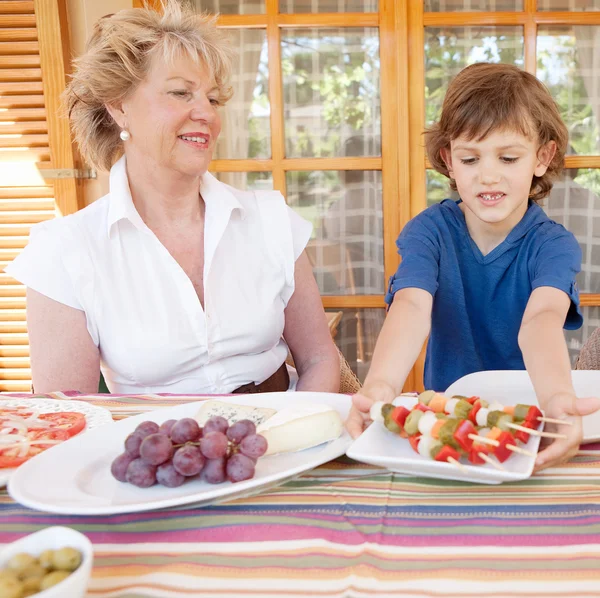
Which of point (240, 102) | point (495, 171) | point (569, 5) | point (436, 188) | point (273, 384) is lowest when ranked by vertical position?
point (273, 384)

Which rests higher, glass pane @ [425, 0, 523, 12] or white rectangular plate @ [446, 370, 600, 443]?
glass pane @ [425, 0, 523, 12]

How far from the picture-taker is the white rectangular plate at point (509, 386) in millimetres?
1175

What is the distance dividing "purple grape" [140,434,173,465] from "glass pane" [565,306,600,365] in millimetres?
2513

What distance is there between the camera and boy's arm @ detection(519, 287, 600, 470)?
33.2 inches

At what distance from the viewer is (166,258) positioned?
5.22ft

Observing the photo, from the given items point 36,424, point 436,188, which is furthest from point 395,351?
point 436,188

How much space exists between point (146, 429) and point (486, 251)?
3.46 feet

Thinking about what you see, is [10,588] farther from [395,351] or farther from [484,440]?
[395,351]

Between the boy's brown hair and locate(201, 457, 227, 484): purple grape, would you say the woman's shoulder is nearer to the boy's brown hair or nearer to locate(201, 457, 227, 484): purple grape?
the boy's brown hair

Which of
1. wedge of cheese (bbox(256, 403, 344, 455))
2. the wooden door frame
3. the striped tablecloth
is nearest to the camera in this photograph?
the striped tablecloth

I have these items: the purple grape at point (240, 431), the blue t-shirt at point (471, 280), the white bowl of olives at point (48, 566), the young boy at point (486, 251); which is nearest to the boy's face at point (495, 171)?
the young boy at point (486, 251)

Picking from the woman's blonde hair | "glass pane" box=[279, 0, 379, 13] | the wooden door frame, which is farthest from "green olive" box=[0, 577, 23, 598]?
"glass pane" box=[279, 0, 379, 13]

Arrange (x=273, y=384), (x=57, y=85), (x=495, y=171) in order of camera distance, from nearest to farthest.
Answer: (x=495, y=171) < (x=273, y=384) < (x=57, y=85)

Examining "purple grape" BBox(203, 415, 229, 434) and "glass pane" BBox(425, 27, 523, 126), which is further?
"glass pane" BBox(425, 27, 523, 126)
